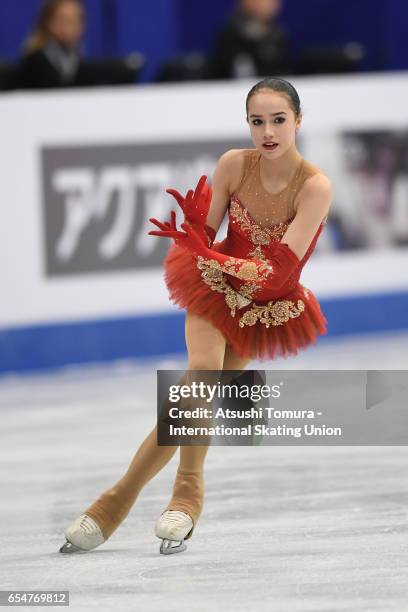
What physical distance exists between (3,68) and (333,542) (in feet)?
12.7

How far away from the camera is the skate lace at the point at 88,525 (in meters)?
3.48

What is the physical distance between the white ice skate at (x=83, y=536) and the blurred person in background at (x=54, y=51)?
3.51 metres

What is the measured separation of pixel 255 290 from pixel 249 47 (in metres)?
4.65

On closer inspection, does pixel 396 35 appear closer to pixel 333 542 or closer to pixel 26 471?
pixel 26 471

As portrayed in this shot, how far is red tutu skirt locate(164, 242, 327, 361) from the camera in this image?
347cm

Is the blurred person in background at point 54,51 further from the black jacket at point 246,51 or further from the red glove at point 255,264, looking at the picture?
the red glove at point 255,264

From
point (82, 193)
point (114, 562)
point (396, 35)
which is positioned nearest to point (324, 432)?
point (114, 562)

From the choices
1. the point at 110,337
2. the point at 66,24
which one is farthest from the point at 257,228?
the point at 66,24

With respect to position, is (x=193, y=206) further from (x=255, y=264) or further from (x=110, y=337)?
(x=110, y=337)

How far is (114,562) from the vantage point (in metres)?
3.40

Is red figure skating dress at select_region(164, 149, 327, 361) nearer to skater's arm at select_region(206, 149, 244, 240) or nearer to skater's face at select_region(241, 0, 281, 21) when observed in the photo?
skater's arm at select_region(206, 149, 244, 240)

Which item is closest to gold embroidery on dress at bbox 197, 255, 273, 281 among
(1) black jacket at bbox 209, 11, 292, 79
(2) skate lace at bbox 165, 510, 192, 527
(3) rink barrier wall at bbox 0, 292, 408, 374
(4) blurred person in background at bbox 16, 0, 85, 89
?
(2) skate lace at bbox 165, 510, 192, 527

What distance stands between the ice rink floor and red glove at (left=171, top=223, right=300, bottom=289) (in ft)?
2.27

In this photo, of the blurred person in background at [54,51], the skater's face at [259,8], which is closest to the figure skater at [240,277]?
the blurred person in background at [54,51]
